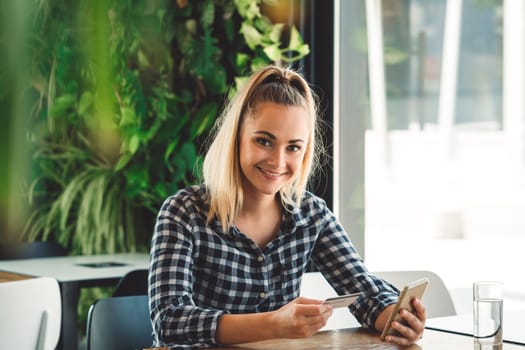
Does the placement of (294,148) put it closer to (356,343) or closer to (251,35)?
(356,343)

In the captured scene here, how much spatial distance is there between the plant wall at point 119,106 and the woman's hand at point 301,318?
284 cm

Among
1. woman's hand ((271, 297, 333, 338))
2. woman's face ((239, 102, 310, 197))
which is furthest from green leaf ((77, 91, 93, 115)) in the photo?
woman's hand ((271, 297, 333, 338))

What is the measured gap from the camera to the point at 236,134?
2.43 metres

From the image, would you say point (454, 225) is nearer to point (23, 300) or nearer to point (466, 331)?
point (466, 331)

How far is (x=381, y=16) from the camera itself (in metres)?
4.17

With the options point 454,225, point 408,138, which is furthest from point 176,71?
point 454,225

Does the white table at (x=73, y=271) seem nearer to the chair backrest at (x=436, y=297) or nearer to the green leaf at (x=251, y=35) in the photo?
the green leaf at (x=251, y=35)

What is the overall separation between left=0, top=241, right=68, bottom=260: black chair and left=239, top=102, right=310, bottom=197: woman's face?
2573 millimetres

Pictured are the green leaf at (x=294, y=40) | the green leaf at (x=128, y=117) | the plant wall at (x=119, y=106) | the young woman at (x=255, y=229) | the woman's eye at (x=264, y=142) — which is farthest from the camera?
the green leaf at (x=128, y=117)

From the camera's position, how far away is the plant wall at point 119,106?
484cm

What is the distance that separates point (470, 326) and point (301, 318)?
635mm

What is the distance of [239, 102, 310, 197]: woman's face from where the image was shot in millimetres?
2369

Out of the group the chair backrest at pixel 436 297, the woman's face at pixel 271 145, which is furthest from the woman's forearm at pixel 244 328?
the chair backrest at pixel 436 297

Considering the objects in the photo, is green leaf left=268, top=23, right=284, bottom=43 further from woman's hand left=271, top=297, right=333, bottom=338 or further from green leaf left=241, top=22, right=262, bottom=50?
woman's hand left=271, top=297, right=333, bottom=338
